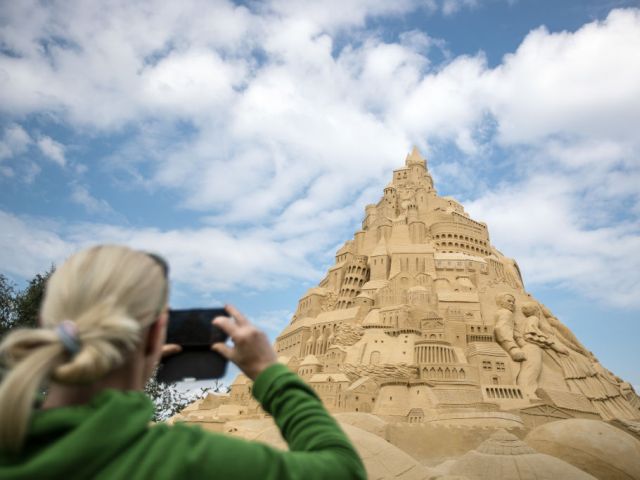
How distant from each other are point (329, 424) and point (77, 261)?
1.26 meters

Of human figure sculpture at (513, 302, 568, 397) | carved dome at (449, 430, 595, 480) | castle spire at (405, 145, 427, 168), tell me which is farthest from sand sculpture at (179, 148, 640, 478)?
carved dome at (449, 430, 595, 480)

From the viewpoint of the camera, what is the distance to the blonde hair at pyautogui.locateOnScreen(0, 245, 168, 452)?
61.8 inches

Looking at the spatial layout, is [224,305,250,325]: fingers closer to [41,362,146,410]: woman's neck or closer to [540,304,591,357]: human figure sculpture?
[41,362,146,410]: woman's neck

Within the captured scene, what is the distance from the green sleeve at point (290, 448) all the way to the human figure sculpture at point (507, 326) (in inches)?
1731

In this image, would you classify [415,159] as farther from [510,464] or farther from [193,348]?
[193,348]

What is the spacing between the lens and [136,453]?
1673 mm

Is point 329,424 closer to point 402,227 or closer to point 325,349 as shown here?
point 325,349

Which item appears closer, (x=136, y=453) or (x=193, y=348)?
(x=136, y=453)

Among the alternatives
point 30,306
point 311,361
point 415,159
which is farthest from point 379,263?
point 30,306

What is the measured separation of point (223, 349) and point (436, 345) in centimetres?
4069

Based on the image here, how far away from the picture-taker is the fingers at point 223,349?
2.38 metres

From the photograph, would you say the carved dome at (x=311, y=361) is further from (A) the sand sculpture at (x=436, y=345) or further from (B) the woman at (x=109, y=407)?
(B) the woman at (x=109, y=407)

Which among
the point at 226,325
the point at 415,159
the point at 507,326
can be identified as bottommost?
the point at 226,325

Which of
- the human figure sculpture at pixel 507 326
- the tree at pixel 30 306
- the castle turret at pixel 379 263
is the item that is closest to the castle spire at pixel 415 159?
the castle turret at pixel 379 263
